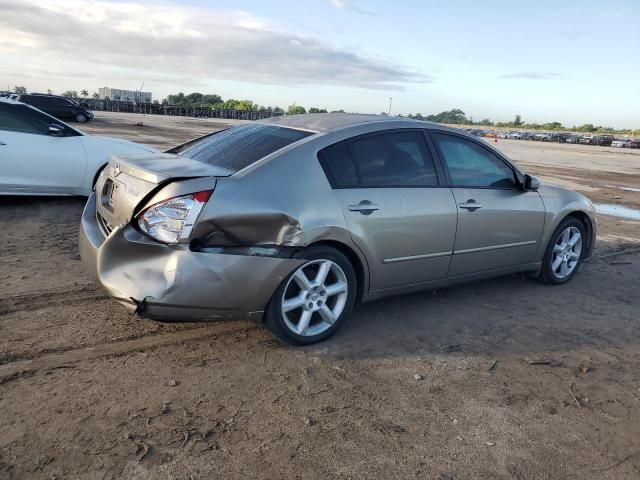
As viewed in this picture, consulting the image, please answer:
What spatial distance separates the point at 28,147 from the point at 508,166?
6.03 metres

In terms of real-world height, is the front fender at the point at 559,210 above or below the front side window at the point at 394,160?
below

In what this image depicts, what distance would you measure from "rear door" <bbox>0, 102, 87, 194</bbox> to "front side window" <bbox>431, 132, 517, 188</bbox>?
5.24 meters

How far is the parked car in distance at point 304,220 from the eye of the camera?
11.4ft

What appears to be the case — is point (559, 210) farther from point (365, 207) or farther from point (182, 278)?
point (182, 278)

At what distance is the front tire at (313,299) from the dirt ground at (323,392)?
13cm

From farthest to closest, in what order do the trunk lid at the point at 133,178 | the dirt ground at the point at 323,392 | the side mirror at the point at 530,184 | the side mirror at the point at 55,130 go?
the side mirror at the point at 55,130 < the side mirror at the point at 530,184 < the trunk lid at the point at 133,178 < the dirt ground at the point at 323,392

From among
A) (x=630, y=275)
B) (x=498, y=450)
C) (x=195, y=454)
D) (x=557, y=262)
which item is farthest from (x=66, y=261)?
(x=630, y=275)

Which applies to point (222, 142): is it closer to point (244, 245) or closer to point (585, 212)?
point (244, 245)

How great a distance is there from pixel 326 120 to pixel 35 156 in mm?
4735

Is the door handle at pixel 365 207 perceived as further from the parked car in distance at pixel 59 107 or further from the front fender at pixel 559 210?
the parked car in distance at pixel 59 107

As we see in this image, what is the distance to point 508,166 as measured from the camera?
5273 mm

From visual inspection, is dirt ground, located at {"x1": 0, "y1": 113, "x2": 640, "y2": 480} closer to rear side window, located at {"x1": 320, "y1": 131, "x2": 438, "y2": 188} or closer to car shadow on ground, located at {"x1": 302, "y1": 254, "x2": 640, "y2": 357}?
car shadow on ground, located at {"x1": 302, "y1": 254, "x2": 640, "y2": 357}

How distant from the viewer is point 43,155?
745cm

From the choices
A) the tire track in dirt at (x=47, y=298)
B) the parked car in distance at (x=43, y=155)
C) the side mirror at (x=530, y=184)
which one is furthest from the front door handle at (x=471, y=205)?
the parked car in distance at (x=43, y=155)
